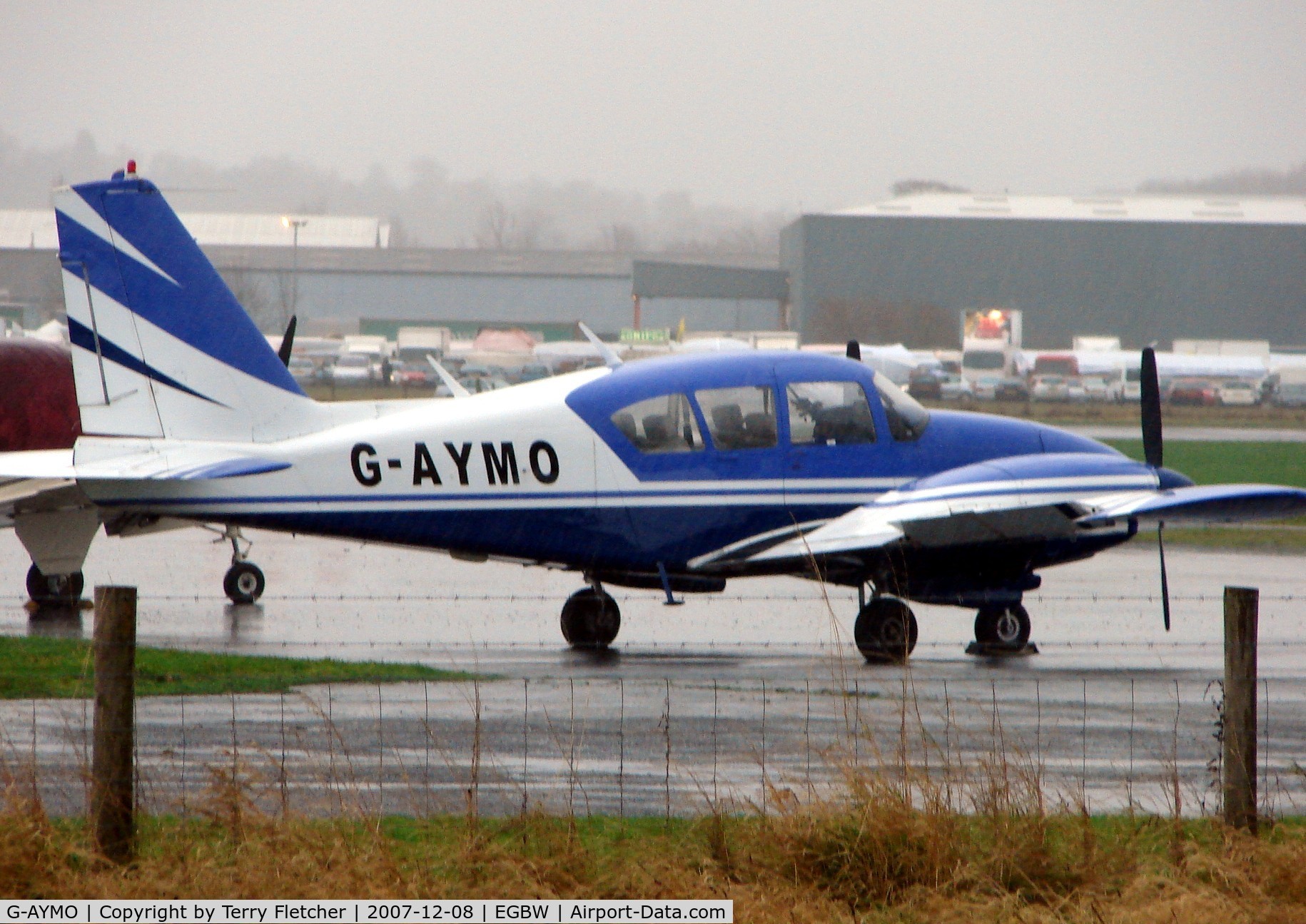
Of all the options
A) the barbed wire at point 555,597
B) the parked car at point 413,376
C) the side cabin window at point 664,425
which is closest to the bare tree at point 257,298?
the parked car at point 413,376

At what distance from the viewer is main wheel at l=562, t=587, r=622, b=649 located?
45.2ft

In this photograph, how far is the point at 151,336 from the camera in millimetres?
13328

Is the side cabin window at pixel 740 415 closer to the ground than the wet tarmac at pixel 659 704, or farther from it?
farther from it

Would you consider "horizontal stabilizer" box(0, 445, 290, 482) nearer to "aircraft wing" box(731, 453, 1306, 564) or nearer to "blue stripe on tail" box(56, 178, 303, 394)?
"blue stripe on tail" box(56, 178, 303, 394)

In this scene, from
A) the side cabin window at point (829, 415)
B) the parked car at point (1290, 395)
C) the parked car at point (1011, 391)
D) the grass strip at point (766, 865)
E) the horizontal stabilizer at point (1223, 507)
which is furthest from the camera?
the parked car at point (1290, 395)

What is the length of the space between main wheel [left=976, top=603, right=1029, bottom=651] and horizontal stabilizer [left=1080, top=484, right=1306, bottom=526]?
4.32 ft

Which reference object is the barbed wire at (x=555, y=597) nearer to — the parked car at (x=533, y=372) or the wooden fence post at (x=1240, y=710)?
the wooden fence post at (x=1240, y=710)

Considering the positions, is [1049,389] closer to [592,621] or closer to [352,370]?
[352,370]

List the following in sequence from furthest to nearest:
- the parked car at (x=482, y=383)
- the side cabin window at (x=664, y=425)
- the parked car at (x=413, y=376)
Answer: the parked car at (x=413, y=376)
the parked car at (x=482, y=383)
the side cabin window at (x=664, y=425)

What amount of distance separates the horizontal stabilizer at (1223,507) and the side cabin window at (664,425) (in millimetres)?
3380

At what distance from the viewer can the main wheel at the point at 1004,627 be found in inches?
525

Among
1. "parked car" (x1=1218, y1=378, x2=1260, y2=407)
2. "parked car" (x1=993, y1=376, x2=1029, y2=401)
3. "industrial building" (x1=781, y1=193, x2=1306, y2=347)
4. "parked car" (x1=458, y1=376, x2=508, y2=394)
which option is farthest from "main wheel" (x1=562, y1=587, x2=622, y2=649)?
"industrial building" (x1=781, y1=193, x2=1306, y2=347)

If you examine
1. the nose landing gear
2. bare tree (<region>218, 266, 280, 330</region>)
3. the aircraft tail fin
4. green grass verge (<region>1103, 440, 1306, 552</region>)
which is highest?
bare tree (<region>218, 266, 280, 330</region>)

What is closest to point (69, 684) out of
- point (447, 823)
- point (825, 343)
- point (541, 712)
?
point (541, 712)
